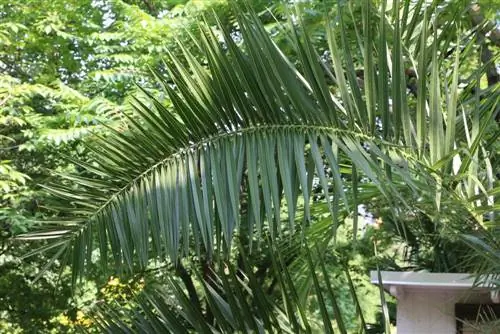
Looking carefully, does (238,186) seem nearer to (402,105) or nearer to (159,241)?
(159,241)

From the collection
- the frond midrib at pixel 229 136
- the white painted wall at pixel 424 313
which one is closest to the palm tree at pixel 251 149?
the frond midrib at pixel 229 136

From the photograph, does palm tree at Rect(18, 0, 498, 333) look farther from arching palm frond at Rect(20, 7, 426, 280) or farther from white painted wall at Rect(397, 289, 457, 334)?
white painted wall at Rect(397, 289, 457, 334)

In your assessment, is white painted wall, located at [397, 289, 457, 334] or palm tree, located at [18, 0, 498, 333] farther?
white painted wall, located at [397, 289, 457, 334]

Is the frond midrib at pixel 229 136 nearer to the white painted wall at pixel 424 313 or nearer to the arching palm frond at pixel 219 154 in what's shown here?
the arching palm frond at pixel 219 154

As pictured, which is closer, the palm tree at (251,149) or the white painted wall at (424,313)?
the palm tree at (251,149)

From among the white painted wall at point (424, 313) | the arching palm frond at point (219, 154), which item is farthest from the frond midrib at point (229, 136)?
the white painted wall at point (424, 313)

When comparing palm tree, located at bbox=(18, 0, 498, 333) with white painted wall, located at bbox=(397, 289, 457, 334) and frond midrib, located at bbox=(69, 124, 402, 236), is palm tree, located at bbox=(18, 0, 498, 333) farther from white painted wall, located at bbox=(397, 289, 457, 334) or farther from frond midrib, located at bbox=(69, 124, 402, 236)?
white painted wall, located at bbox=(397, 289, 457, 334)

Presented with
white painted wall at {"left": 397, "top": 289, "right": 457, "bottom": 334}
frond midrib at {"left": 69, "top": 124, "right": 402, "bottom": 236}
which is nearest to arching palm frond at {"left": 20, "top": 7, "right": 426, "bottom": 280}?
frond midrib at {"left": 69, "top": 124, "right": 402, "bottom": 236}

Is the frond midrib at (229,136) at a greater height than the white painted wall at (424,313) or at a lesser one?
greater

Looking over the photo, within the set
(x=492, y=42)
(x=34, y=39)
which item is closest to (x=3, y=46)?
(x=34, y=39)

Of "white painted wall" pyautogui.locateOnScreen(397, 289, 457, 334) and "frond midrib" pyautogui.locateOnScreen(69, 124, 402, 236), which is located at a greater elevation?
"frond midrib" pyautogui.locateOnScreen(69, 124, 402, 236)

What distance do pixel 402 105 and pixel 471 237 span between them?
47 centimetres

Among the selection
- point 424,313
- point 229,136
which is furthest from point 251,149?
point 424,313

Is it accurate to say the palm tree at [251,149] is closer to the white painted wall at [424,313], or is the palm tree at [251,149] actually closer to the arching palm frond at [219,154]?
the arching palm frond at [219,154]
